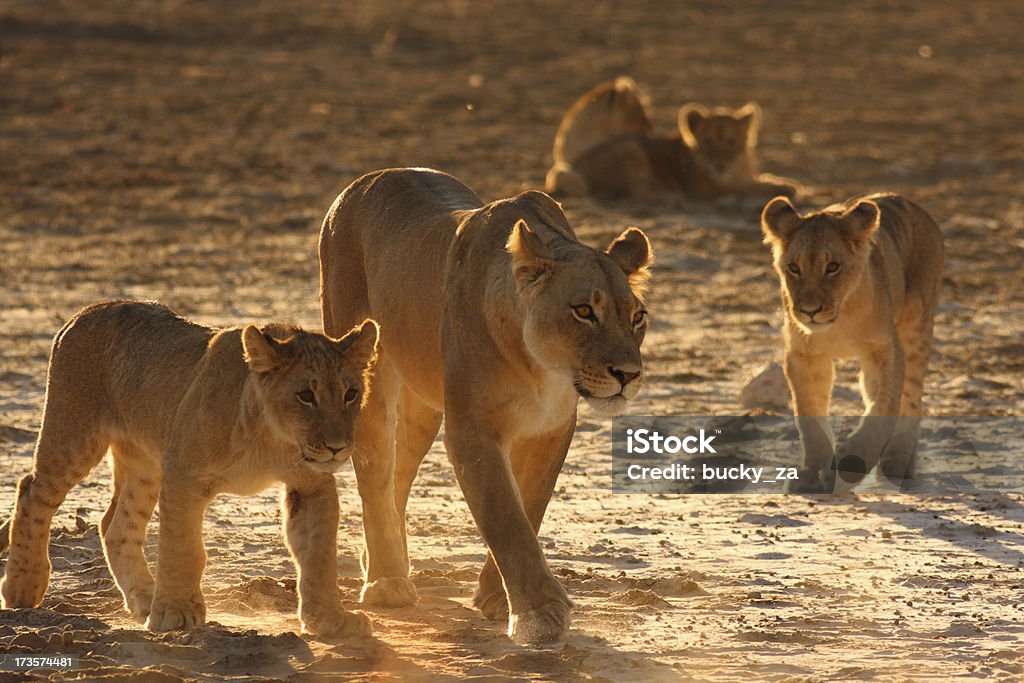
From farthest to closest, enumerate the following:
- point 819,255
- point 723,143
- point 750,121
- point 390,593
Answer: point 750,121 → point 723,143 → point 819,255 → point 390,593

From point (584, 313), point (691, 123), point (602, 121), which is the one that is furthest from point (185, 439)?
point (602, 121)

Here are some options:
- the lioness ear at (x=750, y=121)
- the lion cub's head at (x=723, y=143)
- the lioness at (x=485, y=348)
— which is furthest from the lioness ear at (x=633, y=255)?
the lioness ear at (x=750, y=121)

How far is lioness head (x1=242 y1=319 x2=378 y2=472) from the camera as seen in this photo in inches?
211

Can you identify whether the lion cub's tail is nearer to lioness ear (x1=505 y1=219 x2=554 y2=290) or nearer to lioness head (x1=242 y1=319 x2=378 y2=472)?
lioness ear (x1=505 y1=219 x2=554 y2=290)

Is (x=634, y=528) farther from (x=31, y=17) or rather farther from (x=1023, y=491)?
(x=31, y=17)

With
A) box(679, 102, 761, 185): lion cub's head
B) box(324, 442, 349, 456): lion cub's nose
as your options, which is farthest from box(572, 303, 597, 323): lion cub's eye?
box(679, 102, 761, 185): lion cub's head

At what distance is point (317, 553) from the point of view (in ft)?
18.7

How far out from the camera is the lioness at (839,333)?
825 cm

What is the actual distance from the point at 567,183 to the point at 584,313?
34.1 ft

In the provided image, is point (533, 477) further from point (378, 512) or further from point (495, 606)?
point (378, 512)

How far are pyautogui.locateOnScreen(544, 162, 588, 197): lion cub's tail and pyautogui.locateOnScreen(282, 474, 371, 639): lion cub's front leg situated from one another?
1019 centimetres

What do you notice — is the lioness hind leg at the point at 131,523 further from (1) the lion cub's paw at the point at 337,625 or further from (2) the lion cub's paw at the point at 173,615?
(1) the lion cub's paw at the point at 337,625

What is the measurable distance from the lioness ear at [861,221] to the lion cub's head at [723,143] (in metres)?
7.49

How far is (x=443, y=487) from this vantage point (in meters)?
8.10
